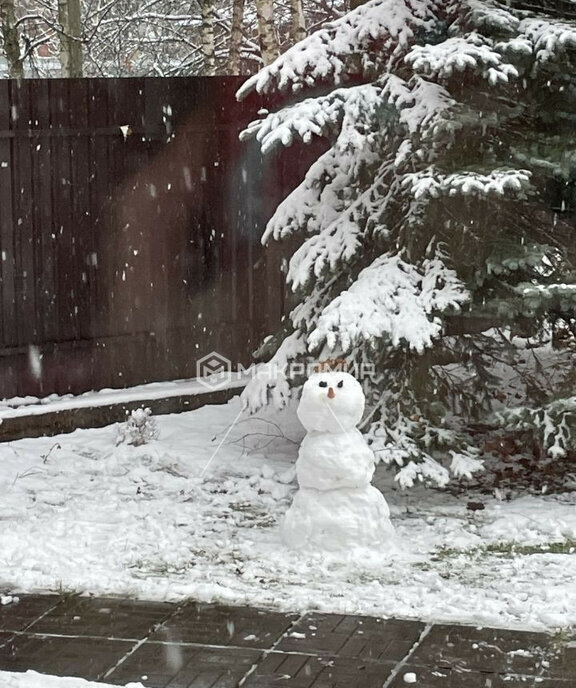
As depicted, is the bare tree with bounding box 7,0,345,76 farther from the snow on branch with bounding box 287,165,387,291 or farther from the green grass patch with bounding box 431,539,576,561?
the green grass patch with bounding box 431,539,576,561

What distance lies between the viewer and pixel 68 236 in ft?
30.0

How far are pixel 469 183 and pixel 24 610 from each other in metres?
3.41

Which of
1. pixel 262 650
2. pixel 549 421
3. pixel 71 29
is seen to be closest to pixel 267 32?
pixel 71 29

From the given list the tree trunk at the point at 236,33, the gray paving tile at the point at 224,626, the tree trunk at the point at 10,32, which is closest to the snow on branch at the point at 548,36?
the gray paving tile at the point at 224,626

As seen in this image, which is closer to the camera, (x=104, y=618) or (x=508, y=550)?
(x=104, y=618)

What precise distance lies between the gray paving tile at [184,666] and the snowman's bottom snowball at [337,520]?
52.9 inches

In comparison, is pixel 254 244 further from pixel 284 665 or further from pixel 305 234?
pixel 284 665

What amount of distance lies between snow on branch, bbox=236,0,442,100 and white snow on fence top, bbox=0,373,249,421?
276cm

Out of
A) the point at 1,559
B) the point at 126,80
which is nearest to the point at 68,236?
the point at 126,80

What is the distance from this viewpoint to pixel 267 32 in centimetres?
1334

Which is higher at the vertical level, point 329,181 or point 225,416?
point 329,181

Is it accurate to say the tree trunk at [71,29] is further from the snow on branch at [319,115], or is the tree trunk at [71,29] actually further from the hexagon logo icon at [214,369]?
the snow on branch at [319,115]

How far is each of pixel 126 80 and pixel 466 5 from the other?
2.98m

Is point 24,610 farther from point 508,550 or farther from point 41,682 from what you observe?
point 508,550
